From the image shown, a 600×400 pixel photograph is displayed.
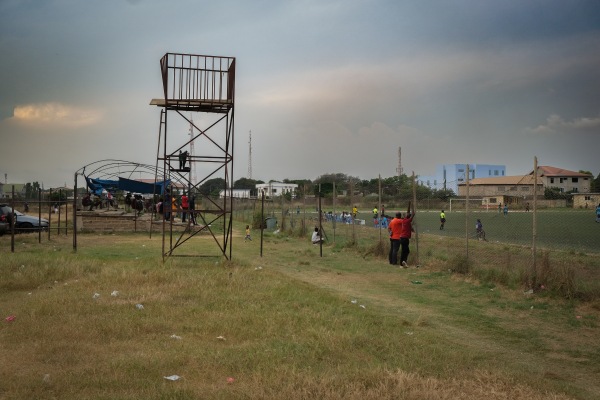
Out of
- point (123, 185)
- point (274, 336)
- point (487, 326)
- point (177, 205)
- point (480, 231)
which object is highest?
point (123, 185)

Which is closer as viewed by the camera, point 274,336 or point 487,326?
point 274,336

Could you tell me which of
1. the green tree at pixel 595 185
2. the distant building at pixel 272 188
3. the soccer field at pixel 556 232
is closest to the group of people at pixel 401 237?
the soccer field at pixel 556 232

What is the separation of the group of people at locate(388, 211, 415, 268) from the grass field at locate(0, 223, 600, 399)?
2.97m

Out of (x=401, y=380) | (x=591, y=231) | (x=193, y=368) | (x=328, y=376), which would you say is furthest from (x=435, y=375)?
(x=591, y=231)

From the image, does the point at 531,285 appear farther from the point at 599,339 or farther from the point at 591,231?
the point at 591,231

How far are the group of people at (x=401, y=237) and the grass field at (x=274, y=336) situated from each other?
9.76ft

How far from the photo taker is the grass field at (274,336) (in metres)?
5.84

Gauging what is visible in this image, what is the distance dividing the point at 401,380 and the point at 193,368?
2355 millimetres

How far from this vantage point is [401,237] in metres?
17.3

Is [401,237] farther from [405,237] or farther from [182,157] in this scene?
[182,157]

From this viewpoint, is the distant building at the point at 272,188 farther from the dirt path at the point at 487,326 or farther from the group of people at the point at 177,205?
the dirt path at the point at 487,326

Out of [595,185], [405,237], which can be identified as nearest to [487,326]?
[405,237]

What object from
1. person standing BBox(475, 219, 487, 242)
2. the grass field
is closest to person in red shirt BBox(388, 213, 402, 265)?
the grass field

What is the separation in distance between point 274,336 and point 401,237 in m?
10.0
